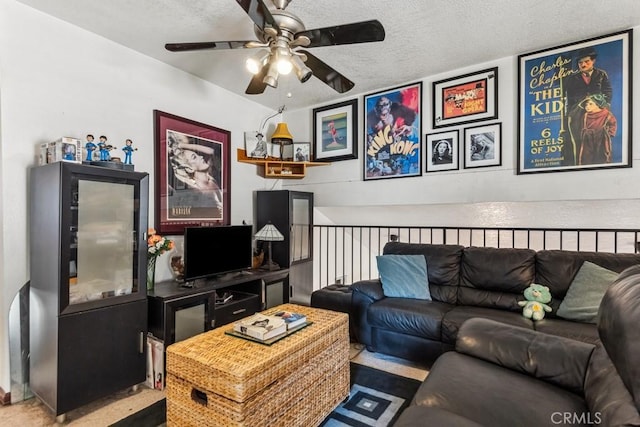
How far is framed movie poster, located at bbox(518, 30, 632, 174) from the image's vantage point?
2.63 metres

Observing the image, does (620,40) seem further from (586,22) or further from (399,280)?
(399,280)

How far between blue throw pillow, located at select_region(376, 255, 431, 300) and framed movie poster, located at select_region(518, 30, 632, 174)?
1.30m

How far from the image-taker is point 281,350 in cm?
162

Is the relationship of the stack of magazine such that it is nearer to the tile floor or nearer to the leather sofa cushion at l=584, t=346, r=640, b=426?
the tile floor

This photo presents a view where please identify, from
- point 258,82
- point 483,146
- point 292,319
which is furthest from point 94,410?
point 483,146

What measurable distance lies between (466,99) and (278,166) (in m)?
2.22

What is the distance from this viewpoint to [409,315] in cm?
254

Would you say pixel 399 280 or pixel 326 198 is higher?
pixel 326 198

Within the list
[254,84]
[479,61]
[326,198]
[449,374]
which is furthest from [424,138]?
[449,374]

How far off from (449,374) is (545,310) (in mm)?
1307

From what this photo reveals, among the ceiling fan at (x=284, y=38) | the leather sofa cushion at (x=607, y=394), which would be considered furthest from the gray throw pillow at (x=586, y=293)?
the ceiling fan at (x=284, y=38)

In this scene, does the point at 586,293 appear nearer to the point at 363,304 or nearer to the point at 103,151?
the point at 363,304

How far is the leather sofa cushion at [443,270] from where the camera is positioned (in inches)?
112

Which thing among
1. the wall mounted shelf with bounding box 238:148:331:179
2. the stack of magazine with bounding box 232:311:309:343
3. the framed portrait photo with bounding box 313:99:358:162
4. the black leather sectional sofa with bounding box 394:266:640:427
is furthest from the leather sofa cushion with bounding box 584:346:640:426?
the wall mounted shelf with bounding box 238:148:331:179
